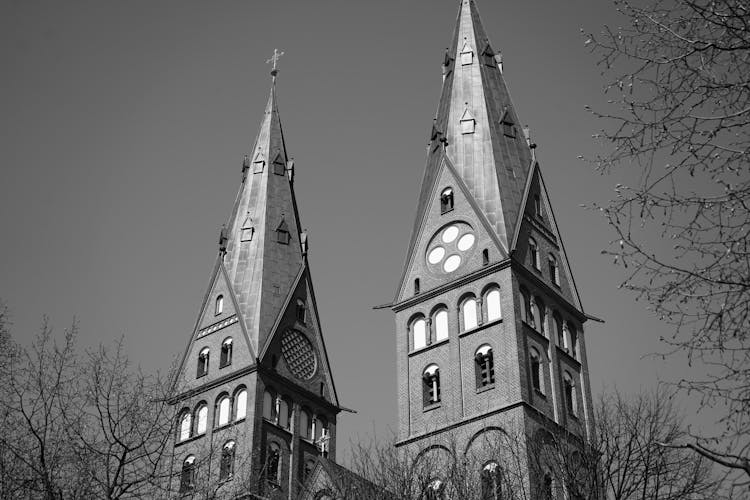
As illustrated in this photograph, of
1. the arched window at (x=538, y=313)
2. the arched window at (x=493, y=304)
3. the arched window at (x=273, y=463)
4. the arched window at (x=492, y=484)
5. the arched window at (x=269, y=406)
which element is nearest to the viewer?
the arched window at (x=492, y=484)

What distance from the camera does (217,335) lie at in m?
53.7

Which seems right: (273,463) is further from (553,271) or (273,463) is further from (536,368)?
(553,271)

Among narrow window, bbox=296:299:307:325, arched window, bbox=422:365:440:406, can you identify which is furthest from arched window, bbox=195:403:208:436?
arched window, bbox=422:365:440:406

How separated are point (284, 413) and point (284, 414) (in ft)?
0.15

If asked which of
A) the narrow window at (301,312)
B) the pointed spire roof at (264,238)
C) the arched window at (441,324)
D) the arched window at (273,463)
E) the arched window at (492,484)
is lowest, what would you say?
the arched window at (492,484)

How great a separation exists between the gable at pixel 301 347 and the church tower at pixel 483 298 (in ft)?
24.2

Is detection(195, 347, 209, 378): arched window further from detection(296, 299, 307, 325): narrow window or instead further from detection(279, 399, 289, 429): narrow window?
detection(296, 299, 307, 325): narrow window

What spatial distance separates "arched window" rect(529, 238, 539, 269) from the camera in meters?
47.0

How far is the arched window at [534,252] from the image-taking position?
1852 inches

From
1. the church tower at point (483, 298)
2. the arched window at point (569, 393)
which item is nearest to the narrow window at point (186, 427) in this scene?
the church tower at point (483, 298)

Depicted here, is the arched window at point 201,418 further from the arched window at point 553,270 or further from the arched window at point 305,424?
the arched window at point 553,270

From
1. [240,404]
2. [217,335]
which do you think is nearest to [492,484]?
[240,404]

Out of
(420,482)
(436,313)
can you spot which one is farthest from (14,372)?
(436,313)

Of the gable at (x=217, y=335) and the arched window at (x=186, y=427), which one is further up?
the gable at (x=217, y=335)
